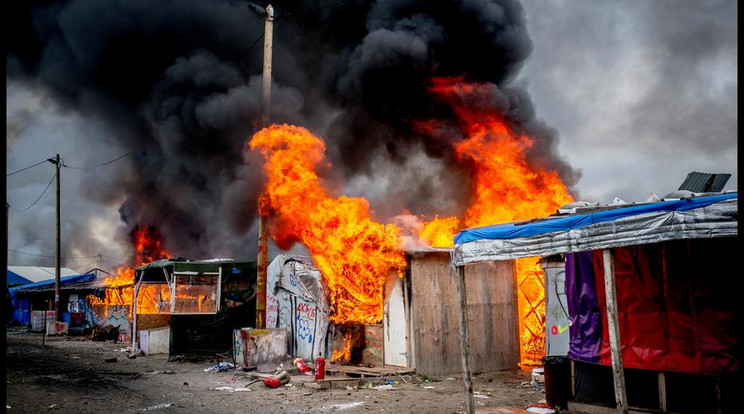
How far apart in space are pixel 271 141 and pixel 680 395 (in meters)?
10.9

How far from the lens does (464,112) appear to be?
20406 mm

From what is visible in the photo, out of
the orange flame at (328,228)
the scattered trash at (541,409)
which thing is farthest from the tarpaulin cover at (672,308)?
the orange flame at (328,228)

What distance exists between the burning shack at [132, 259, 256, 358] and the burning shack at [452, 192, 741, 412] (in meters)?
11.4

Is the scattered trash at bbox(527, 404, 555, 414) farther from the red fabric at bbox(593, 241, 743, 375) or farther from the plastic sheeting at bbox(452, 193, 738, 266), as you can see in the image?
the plastic sheeting at bbox(452, 193, 738, 266)

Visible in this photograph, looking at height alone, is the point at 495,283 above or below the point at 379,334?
above

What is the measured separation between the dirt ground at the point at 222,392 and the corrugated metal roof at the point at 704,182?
476cm

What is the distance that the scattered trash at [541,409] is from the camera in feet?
27.1

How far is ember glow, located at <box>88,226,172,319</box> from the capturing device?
23734 mm

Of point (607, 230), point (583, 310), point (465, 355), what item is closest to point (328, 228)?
point (465, 355)

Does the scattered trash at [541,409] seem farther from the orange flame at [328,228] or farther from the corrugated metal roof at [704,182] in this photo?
the orange flame at [328,228]

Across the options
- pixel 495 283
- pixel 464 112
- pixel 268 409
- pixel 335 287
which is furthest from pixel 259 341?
pixel 464 112

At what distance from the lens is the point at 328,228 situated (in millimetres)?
13547

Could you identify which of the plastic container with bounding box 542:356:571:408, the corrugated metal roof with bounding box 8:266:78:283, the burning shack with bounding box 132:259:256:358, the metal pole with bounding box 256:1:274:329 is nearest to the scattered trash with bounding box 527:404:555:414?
the plastic container with bounding box 542:356:571:408

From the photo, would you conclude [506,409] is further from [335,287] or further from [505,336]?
[335,287]
